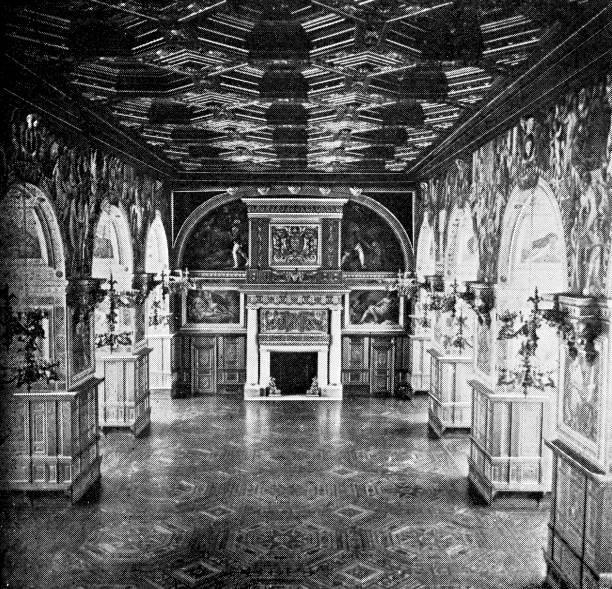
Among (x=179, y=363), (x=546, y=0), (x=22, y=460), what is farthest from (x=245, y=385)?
(x=546, y=0)

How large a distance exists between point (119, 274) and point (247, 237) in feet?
18.1

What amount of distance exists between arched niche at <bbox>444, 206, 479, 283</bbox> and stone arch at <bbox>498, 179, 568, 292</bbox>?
3.06m

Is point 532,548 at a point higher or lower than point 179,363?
lower

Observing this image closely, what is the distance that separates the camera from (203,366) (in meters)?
17.8

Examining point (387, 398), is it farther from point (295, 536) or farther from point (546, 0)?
point (546, 0)

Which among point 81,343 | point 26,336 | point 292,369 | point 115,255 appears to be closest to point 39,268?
point 81,343

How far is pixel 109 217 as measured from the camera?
12.3m

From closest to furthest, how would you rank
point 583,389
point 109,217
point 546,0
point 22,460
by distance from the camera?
point 546,0
point 583,389
point 22,460
point 109,217

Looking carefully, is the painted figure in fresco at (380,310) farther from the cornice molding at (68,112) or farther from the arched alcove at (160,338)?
the cornice molding at (68,112)

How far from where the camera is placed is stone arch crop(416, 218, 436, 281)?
53.4 feet

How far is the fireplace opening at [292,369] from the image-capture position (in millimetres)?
17641

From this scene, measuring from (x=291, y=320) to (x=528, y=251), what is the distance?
8.74m

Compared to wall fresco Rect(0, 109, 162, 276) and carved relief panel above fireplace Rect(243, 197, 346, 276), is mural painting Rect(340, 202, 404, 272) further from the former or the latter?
wall fresco Rect(0, 109, 162, 276)

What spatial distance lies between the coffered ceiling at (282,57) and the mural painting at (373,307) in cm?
735
